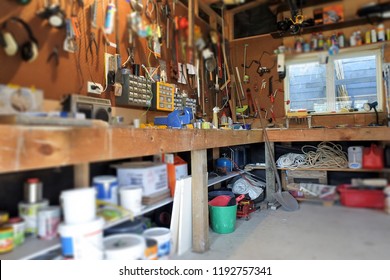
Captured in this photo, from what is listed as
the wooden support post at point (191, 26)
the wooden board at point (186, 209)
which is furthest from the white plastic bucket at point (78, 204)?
the wooden board at point (186, 209)

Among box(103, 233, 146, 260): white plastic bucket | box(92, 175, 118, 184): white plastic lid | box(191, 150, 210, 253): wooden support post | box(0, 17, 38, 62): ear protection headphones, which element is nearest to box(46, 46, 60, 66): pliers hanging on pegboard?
box(0, 17, 38, 62): ear protection headphones

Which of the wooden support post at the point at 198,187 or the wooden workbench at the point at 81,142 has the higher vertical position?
the wooden workbench at the point at 81,142

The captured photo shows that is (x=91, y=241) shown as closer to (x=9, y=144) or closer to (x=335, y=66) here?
(x=9, y=144)

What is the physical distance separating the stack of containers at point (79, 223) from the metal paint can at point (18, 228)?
4.6 inches

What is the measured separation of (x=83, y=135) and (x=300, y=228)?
24.1 inches

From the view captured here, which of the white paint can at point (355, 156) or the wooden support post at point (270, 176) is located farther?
the wooden support post at point (270, 176)

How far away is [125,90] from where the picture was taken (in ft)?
5.45

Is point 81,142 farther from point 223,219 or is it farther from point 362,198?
point 223,219

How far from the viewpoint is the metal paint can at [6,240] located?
705 millimetres

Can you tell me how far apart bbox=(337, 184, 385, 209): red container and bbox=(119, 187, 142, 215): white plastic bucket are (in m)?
0.50

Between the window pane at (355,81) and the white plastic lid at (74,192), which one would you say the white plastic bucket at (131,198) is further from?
the window pane at (355,81)

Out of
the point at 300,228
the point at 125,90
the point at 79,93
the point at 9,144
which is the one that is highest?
the point at 125,90

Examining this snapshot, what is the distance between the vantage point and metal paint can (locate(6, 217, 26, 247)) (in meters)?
0.63
